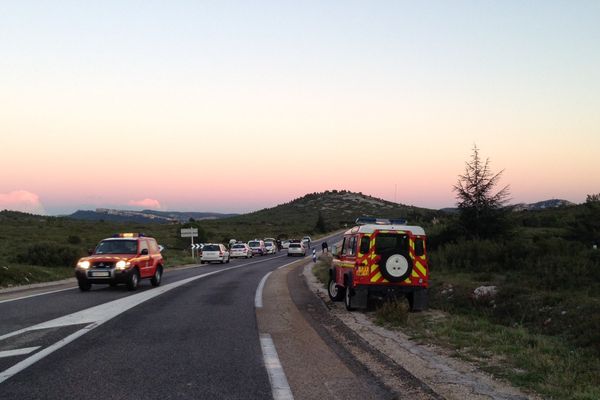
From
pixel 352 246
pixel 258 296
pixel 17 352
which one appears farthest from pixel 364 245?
pixel 17 352

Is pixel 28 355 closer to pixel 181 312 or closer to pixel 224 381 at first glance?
pixel 224 381

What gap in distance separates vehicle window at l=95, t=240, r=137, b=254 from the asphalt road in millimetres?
4266

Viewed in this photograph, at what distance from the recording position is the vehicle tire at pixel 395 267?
1237 cm

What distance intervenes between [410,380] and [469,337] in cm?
314

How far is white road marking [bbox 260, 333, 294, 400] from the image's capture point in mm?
5637

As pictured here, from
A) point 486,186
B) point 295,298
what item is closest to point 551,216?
point 486,186

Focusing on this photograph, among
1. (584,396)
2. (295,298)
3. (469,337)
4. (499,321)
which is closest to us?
(584,396)

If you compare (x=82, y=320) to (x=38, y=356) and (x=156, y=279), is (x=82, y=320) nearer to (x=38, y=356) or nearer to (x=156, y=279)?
(x=38, y=356)

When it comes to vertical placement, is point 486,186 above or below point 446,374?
above

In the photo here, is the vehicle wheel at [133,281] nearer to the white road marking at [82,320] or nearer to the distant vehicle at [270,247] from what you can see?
the white road marking at [82,320]

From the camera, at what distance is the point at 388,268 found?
1240 centimetres

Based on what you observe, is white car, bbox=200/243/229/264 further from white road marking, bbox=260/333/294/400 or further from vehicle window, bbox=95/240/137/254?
white road marking, bbox=260/333/294/400

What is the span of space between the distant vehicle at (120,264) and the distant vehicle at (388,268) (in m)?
8.14

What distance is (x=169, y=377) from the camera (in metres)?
6.29
